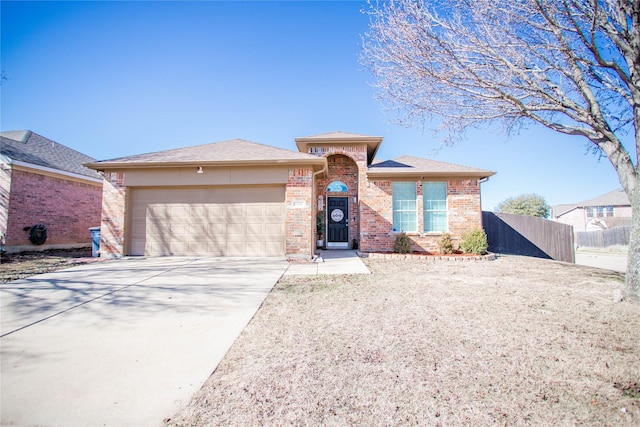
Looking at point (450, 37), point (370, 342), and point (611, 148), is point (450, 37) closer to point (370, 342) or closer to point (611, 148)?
point (611, 148)

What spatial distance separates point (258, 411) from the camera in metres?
2.00

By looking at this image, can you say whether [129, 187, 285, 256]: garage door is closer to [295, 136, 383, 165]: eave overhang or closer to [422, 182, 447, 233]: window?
[295, 136, 383, 165]: eave overhang

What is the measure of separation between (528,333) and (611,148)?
4786 mm

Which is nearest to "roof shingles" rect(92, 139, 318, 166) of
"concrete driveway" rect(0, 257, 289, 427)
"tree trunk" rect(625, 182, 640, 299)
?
"concrete driveway" rect(0, 257, 289, 427)

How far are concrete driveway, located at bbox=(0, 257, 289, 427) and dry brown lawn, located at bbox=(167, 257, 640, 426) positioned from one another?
316 millimetres

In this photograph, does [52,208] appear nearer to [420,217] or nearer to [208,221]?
[208,221]

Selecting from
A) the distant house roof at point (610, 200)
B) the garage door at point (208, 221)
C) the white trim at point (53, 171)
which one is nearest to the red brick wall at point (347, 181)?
the garage door at point (208, 221)

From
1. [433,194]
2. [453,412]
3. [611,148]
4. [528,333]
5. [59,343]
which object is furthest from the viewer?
[433,194]

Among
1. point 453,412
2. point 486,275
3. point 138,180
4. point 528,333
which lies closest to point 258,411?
point 453,412

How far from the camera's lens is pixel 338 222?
40.5 ft

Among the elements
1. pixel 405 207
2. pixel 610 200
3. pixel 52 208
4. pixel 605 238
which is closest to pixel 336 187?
pixel 405 207

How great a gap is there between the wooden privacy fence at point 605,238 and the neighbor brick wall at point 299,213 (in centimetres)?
2131

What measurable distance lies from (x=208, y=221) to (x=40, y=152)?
9.34 meters

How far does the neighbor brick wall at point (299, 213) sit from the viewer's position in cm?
877
